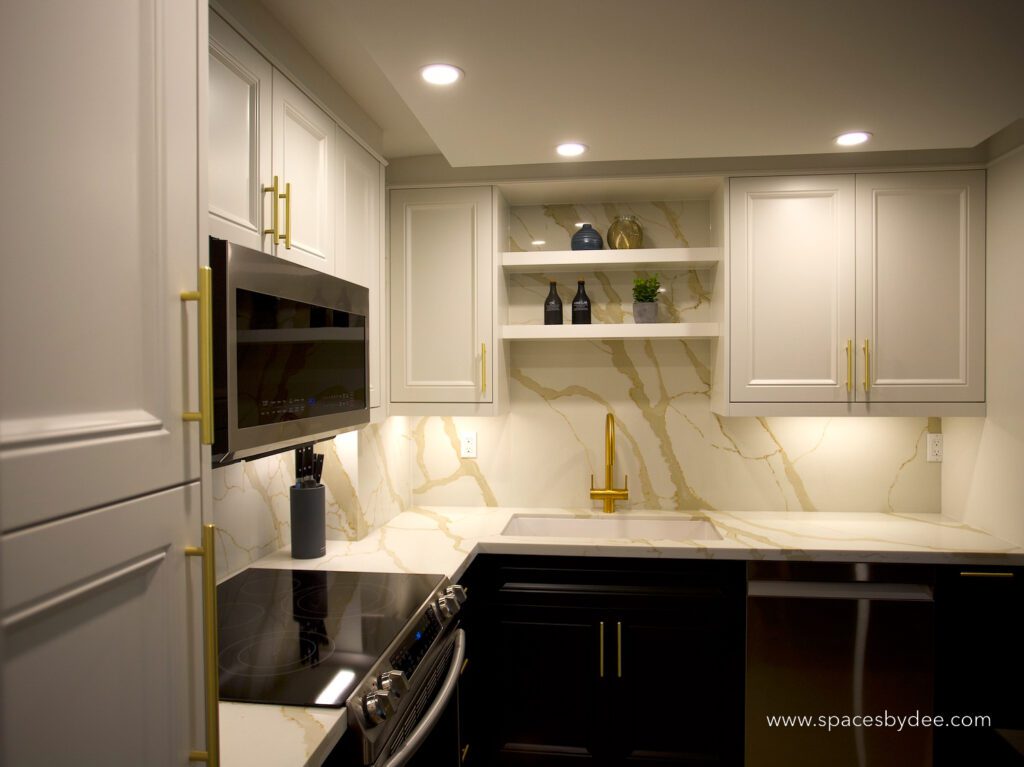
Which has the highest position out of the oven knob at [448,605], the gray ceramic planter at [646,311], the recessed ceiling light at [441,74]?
the recessed ceiling light at [441,74]

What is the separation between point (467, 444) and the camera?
2.96 m

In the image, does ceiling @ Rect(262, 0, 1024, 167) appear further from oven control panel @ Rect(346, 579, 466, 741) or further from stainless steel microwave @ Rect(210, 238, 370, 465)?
oven control panel @ Rect(346, 579, 466, 741)

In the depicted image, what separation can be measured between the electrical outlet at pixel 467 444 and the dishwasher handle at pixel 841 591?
126 centimetres

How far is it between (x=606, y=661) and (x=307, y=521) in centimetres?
113

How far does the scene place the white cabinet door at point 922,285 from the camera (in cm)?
241

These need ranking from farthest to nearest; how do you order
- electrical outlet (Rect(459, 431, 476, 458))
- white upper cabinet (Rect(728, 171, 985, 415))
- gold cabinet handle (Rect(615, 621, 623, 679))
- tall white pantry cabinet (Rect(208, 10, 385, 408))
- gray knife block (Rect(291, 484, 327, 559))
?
electrical outlet (Rect(459, 431, 476, 458)) < white upper cabinet (Rect(728, 171, 985, 415)) < gold cabinet handle (Rect(615, 621, 623, 679)) < gray knife block (Rect(291, 484, 327, 559)) < tall white pantry cabinet (Rect(208, 10, 385, 408))

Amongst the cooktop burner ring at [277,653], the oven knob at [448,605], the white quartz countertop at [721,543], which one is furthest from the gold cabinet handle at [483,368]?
the cooktop burner ring at [277,653]

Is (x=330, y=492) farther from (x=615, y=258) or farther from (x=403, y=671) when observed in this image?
(x=615, y=258)

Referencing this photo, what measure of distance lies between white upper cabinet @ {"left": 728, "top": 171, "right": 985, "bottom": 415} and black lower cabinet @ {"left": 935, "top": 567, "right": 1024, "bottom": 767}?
606 millimetres

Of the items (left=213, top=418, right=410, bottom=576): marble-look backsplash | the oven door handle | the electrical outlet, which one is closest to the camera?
the oven door handle

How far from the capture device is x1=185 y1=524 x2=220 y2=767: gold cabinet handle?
2.55 feet

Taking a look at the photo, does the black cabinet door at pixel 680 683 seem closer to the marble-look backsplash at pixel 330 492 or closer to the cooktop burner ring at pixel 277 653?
the marble-look backsplash at pixel 330 492

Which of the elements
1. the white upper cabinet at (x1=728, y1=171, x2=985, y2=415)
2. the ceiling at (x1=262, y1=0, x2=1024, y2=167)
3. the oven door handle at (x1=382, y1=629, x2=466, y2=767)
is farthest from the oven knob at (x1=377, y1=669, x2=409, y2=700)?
the white upper cabinet at (x1=728, y1=171, x2=985, y2=415)

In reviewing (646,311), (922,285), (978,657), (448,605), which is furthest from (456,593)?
(922,285)
